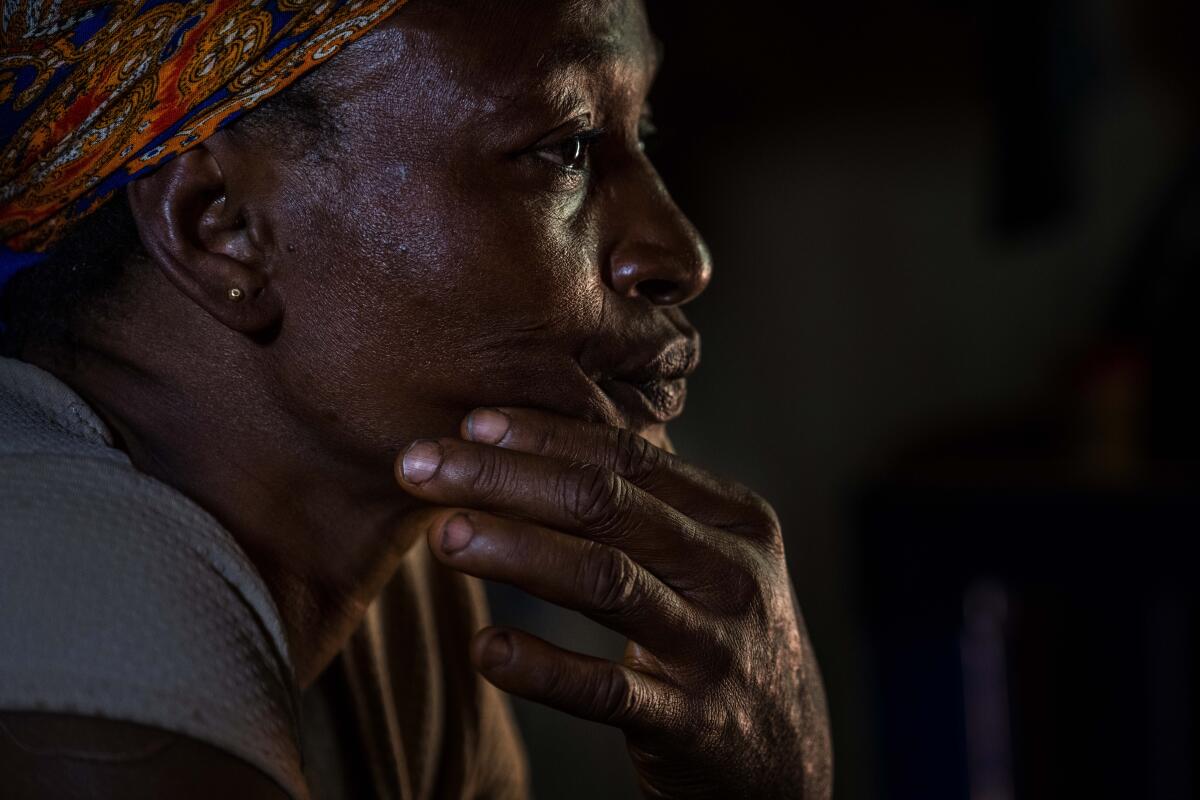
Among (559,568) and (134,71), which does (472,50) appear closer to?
(134,71)

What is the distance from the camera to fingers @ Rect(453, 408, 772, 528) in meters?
0.97

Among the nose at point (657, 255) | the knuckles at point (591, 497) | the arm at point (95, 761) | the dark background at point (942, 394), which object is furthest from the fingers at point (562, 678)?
the dark background at point (942, 394)

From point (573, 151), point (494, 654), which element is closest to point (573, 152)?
point (573, 151)

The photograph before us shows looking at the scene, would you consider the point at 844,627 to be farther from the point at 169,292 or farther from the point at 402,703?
the point at 169,292

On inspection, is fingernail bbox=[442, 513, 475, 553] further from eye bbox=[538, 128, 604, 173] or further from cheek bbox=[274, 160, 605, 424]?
eye bbox=[538, 128, 604, 173]

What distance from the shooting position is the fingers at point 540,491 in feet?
3.01

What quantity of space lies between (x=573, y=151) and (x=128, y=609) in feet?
1.77

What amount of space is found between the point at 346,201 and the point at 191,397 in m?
0.23

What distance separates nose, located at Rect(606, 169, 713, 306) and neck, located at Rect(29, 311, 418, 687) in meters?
0.28

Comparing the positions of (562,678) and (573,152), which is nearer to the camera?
(562,678)

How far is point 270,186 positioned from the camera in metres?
1.00

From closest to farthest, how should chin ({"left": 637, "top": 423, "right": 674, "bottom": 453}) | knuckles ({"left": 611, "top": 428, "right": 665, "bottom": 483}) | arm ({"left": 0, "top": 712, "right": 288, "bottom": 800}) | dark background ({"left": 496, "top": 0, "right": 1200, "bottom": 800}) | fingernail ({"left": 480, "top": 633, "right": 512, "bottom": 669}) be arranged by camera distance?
arm ({"left": 0, "top": 712, "right": 288, "bottom": 800}) → fingernail ({"left": 480, "top": 633, "right": 512, "bottom": 669}) → knuckles ({"left": 611, "top": 428, "right": 665, "bottom": 483}) → chin ({"left": 637, "top": 423, "right": 674, "bottom": 453}) → dark background ({"left": 496, "top": 0, "right": 1200, "bottom": 800})

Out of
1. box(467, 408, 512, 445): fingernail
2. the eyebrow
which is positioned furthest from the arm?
the eyebrow

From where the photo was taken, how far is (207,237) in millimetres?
1002
